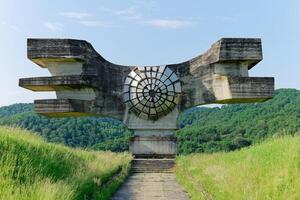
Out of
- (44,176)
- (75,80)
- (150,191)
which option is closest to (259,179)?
(150,191)

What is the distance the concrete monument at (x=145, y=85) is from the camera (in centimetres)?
1906

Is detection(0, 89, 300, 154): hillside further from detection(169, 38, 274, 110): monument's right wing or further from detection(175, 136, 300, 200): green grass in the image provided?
detection(175, 136, 300, 200): green grass

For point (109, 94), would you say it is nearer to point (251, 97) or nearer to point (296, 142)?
point (251, 97)

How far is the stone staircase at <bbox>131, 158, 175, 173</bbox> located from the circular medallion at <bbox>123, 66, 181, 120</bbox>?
11.5 ft

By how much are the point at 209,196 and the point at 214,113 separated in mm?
66533

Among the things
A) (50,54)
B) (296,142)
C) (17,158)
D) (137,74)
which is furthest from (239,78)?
(17,158)

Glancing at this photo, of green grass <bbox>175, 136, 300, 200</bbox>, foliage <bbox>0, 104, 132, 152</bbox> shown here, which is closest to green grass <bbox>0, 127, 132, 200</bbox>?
green grass <bbox>175, 136, 300, 200</bbox>

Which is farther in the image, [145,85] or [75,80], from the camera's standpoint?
[145,85]

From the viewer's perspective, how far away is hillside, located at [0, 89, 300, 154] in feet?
136

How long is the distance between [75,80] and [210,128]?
32.3 metres

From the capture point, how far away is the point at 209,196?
321 inches

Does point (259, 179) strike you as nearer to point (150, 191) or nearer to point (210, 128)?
point (150, 191)

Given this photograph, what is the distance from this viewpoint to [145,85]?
20.2 m

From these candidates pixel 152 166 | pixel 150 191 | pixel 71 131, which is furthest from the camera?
pixel 71 131
